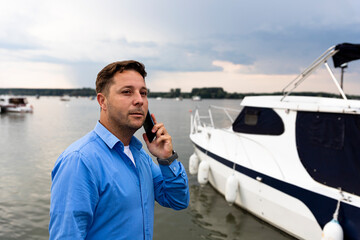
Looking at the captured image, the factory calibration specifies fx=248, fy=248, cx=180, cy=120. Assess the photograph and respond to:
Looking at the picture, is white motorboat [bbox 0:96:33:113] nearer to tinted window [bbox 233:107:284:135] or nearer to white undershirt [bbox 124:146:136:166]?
tinted window [bbox 233:107:284:135]

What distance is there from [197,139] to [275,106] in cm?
422

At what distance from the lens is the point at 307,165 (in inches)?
210

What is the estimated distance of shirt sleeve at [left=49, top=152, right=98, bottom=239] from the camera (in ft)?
3.74

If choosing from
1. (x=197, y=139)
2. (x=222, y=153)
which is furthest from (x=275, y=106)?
(x=197, y=139)

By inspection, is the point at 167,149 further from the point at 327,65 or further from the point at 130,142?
the point at 327,65

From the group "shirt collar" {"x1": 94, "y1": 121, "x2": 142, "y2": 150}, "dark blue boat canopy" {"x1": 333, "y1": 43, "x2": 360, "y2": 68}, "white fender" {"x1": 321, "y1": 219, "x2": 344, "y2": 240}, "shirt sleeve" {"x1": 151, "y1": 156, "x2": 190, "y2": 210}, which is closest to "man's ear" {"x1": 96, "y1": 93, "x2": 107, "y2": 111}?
"shirt collar" {"x1": 94, "y1": 121, "x2": 142, "y2": 150}

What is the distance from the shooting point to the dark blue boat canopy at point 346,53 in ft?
16.6

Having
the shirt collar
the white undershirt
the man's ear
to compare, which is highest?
the man's ear

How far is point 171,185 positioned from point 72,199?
30.2 inches

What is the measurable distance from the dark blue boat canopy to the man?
508cm

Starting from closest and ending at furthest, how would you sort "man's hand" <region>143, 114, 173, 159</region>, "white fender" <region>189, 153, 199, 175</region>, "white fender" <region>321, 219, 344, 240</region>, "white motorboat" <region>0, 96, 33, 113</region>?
"man's hand" <region>143, 114, 173, 159</region>, "white fender" <region>321, 219, 344, 240</region>, "white fender" <region>189, 153, 199, 175</region>, "white motorboat" <region>0, 96, 33, 113</region>

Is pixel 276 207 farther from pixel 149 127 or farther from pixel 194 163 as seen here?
pixel 149 127

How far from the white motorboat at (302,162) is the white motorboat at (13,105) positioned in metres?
45.0

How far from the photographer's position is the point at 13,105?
42156mm
